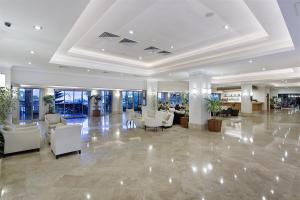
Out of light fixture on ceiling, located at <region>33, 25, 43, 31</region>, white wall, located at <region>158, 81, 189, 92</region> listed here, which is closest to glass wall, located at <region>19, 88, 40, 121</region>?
white wall, located at <region>158, 81, 189, 92</region>

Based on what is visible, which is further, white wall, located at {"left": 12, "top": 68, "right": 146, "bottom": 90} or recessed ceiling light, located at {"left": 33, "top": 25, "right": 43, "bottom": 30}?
white wall, located at {"left": 12, "top": 68, "right": 146, "bottom": 90}

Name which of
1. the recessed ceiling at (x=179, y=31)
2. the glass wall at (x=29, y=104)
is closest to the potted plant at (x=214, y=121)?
the recessed ceiling at (x=179, y=31)

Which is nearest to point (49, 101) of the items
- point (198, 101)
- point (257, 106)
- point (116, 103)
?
point (116, 103)

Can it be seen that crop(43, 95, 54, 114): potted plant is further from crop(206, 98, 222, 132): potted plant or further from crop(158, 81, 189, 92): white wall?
crop(206, 98, 222, 132): potted plant

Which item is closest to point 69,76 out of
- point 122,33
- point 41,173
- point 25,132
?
point 25,132

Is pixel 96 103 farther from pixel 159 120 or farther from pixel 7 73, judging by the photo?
pixel 159 120

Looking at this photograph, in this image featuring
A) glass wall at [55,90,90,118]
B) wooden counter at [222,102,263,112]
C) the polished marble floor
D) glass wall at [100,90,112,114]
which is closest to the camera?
the polished marble floor

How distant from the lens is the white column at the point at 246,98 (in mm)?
15828

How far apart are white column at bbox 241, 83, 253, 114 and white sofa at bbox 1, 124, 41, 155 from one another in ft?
54.5

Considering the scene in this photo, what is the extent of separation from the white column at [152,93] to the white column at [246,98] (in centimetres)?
855

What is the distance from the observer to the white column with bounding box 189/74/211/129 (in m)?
8.95

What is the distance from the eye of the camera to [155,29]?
16.7ft

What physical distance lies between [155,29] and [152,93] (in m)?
9.56

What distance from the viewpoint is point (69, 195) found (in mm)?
3045
